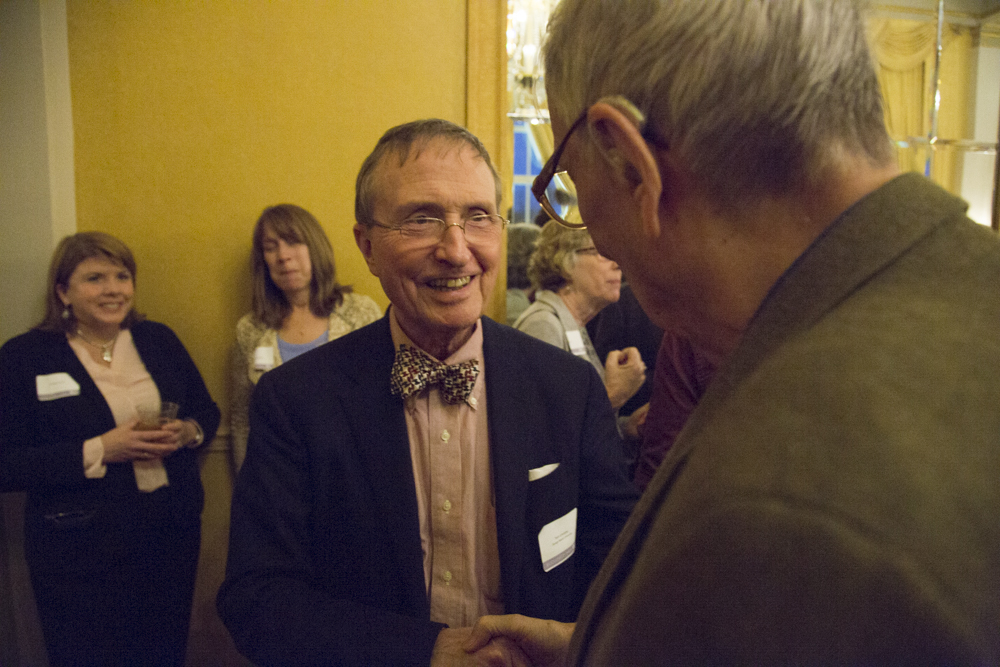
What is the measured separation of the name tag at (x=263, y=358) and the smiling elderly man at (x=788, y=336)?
2.47 m

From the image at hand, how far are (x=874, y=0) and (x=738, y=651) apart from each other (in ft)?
2.08

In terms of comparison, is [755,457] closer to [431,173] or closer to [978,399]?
[978,399]

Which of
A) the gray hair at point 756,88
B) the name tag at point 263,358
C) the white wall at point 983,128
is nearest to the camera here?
the gray hair at point 756,88

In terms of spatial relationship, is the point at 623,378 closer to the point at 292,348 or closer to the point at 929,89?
the point at 292,348

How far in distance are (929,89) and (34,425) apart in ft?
22.1

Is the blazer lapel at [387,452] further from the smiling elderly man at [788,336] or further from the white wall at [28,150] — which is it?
the white wall at [28,150]

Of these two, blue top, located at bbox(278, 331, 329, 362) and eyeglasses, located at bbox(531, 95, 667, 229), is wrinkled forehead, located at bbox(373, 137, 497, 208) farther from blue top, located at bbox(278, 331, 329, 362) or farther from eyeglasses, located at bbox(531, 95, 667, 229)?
blue top, located at bbox(278, 331, 329, 362)

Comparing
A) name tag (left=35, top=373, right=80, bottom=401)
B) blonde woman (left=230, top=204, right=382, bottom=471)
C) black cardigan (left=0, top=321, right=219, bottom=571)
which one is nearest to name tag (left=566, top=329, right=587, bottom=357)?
blonde woman (left=230, top=204, right=382, bottom=471)

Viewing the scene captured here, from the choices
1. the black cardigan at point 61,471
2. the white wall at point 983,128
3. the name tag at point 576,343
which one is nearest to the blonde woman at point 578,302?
the name tag at point 576,343

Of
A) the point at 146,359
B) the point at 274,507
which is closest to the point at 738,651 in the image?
the point at 274,507

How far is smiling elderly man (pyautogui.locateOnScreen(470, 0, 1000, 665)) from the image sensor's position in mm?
377

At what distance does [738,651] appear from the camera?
1.31 feet

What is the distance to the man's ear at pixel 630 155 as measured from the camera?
0.58 meters

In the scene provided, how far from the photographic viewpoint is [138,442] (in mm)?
2389
